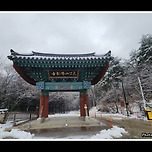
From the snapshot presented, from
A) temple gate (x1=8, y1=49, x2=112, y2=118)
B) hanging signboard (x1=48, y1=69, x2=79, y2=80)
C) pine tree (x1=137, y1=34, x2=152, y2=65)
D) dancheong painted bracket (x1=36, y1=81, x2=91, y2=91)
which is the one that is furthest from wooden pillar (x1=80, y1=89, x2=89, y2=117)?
pine tree (x1=137, y1=34, x2=152, y2=65)

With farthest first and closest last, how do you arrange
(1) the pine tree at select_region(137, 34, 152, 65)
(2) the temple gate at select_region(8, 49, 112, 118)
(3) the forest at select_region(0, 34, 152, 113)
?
(1) the pine tree at select_region(137, 34, 152, 65), (3) the forest at select_region(0, 34, 152, 113), (2) the temple gate at select_region(8, 49, 112, 118)

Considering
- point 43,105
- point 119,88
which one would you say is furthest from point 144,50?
point 43,105

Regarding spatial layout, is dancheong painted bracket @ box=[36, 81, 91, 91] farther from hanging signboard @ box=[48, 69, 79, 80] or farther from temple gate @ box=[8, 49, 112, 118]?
hanging signboard @ box=[48, 69, 79, 80]

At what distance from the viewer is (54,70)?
6.96 m

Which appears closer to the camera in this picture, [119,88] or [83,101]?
[83,101]

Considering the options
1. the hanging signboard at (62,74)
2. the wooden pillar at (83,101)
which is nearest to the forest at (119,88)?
the wooden pillar at (83,101)

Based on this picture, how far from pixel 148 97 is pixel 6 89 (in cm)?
2537

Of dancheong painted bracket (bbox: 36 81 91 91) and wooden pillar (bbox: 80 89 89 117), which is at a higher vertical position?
dancheong painted bracket (bbox: 36 81 91 91)

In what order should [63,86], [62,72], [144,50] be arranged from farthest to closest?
[144,50]
[63,86]
[62,72]

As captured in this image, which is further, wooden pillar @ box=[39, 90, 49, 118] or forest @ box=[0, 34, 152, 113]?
forest @ box=[0, 34, 152, 113]

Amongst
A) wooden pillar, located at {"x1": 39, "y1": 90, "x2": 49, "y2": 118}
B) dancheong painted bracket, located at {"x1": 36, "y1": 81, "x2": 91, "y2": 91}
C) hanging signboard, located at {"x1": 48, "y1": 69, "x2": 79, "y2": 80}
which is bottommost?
wooden pillar, located at {"x1": 39, "y1": 90, "x2": 49, "y2": 118}

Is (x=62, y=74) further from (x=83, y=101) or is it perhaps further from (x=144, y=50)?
(x=144, y=50)

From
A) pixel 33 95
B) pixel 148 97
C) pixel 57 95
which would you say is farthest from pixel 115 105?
pixel 33 95
